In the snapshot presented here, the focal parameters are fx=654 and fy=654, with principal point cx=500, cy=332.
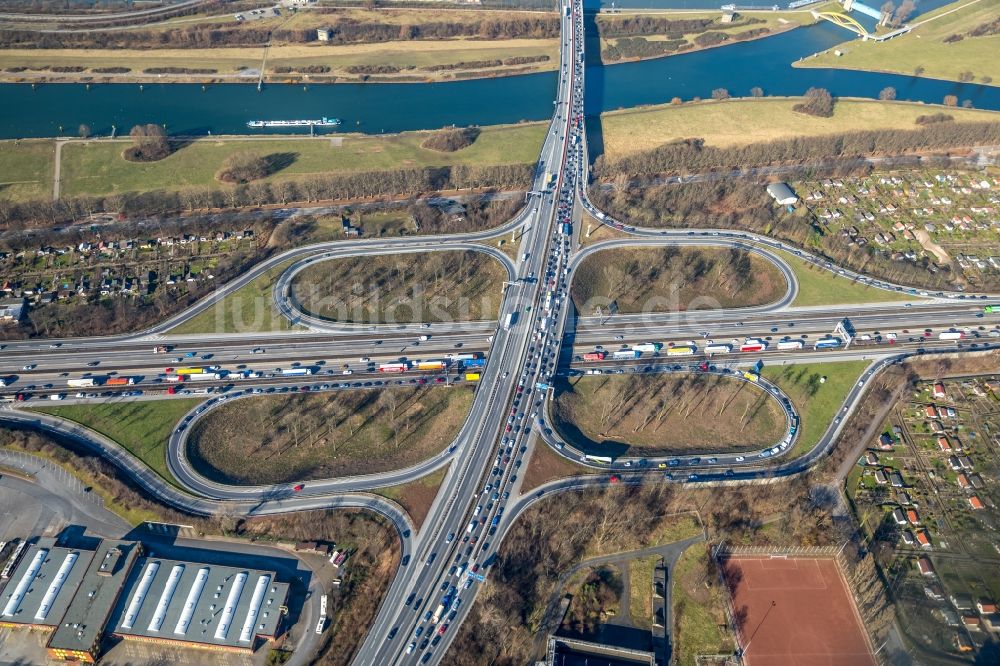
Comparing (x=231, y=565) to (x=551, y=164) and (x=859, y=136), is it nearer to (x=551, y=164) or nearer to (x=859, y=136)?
(x=551, y=164)

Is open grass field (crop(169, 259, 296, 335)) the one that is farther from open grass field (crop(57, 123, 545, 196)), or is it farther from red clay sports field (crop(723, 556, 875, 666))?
red clay sports field (crop(723, 556, 875, 666))

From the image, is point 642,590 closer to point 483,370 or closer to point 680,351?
point 483,370

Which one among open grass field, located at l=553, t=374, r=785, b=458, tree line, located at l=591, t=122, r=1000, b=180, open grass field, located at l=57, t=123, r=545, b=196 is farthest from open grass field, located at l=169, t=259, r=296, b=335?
tree line, located at l=591, t=122, r=1000, b=180

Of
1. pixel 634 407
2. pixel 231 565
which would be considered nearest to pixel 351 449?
pixel 231 565

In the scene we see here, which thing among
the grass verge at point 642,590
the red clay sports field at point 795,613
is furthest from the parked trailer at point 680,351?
the grass verge at point 642,590

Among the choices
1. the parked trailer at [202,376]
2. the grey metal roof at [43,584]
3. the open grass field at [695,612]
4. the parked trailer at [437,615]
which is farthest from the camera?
the parked trailer at [202,376]

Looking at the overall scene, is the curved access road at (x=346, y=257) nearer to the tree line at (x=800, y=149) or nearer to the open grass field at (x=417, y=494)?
the open grass field at (x=417, y=494)

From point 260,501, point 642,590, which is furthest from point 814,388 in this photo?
point 260,501
